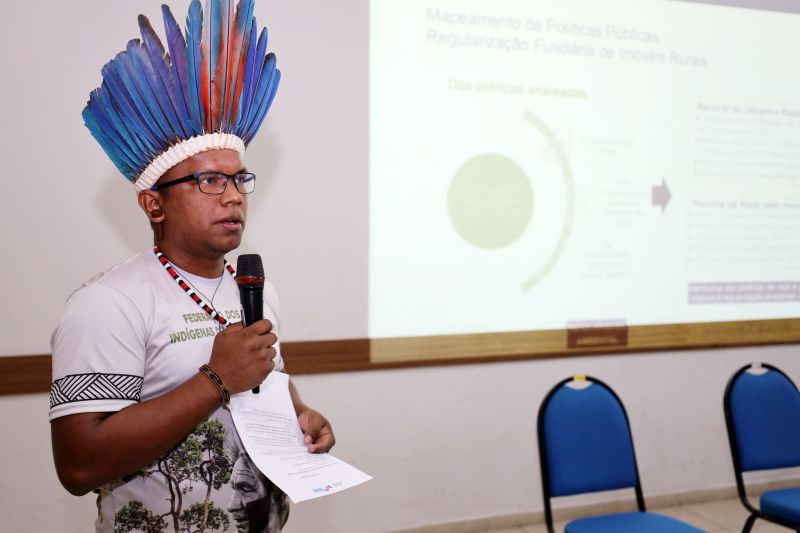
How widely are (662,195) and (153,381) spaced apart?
9.33 ft

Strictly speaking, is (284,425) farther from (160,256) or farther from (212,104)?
(212,104)

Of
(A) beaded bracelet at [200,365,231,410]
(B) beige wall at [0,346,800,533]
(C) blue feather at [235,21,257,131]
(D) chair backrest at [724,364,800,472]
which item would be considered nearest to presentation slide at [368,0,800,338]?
(B) beige wall at [0,346,800,533]

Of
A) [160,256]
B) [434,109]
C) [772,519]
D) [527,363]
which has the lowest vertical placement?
[772,519]

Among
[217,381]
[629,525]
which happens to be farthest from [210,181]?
[629,525]

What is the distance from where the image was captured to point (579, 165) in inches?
124

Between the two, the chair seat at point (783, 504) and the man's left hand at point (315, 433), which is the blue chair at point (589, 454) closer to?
the chair seat at point (783, 504)

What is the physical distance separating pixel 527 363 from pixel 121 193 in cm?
200

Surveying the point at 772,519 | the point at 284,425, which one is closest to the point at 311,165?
the point at 284,425

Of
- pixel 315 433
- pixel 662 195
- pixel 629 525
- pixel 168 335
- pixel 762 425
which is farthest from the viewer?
pixel 662 195

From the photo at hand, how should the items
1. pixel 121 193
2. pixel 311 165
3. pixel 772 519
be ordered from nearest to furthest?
pixel 772 519 → pixel 121 193 → pixel 311 165

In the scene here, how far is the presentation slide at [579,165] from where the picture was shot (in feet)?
9.46

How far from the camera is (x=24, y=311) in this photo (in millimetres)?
2412

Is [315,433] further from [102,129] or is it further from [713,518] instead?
[713,518]

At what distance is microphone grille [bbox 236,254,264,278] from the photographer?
127cm
